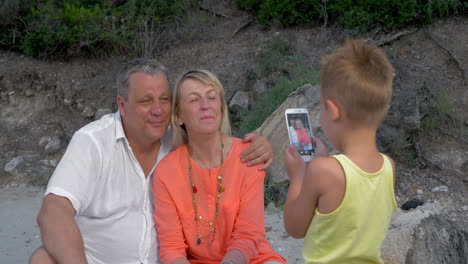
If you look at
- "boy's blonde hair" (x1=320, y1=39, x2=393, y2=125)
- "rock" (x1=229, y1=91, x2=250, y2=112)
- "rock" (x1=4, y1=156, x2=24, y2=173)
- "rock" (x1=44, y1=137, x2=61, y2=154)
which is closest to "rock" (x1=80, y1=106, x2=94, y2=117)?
"rock" (x1=44, y1=137, x2=61, y2=154)

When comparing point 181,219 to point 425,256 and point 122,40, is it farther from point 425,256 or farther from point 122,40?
point 122,40

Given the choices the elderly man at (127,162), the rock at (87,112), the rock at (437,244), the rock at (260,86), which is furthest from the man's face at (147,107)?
the rock at (87,112)

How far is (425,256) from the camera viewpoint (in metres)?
3.16

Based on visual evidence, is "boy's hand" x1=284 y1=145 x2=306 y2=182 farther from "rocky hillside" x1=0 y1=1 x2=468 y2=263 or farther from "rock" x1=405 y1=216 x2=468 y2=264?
"rocky hillside" x1=0 y1=1 x2=468 y2=263

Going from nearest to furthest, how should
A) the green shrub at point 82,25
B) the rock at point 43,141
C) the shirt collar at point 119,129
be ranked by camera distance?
the shirt collar at point 119,129 < the rock at point 43,141 < the green shrub at point 82,25

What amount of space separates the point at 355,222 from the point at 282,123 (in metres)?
3.31

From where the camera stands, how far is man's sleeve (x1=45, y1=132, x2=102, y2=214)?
2.56 m

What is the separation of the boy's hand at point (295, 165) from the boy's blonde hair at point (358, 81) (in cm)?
36

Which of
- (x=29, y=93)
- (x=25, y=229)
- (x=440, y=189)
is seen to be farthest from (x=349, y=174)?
(x=29, y=93)

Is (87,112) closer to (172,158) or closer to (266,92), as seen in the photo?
(266,92)

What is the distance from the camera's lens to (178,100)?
279cm

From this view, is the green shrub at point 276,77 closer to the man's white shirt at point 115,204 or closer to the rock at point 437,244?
the rock at point 437,244

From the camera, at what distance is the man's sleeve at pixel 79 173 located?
2.56 meters

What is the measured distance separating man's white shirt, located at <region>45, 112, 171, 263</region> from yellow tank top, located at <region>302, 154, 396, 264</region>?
3.38ft
